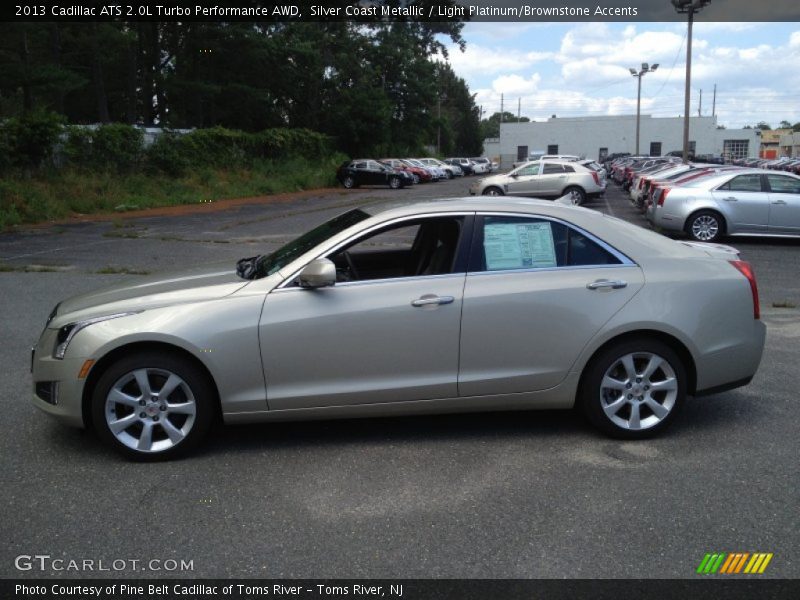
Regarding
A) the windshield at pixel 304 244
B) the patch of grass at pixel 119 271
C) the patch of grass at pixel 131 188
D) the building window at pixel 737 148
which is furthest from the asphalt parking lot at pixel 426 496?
the building window at pixel 737 148

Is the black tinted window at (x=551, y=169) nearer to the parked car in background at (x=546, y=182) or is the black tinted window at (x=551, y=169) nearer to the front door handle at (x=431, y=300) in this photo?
the parked car in background at (x=546, y=182)

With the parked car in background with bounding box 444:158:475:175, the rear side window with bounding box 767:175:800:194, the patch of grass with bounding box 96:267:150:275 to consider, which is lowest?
the patch of grass with bounding box 96:267:150:275

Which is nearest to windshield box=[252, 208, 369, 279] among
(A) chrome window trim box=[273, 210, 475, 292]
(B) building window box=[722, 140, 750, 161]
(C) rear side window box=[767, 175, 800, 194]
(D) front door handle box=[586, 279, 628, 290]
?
(A) chrome window trim box=[273, 210, 475, 292]

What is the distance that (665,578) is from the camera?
3.38m

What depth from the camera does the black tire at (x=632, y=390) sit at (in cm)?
486

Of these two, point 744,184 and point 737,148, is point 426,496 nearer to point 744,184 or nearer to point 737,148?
point 744,184

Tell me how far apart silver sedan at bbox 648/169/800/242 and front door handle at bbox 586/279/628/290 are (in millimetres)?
12159

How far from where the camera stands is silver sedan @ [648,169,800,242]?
15.9 meters

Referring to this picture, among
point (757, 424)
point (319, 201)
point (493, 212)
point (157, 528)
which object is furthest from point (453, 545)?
point (319, 201)

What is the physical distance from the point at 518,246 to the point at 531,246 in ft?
0.28
